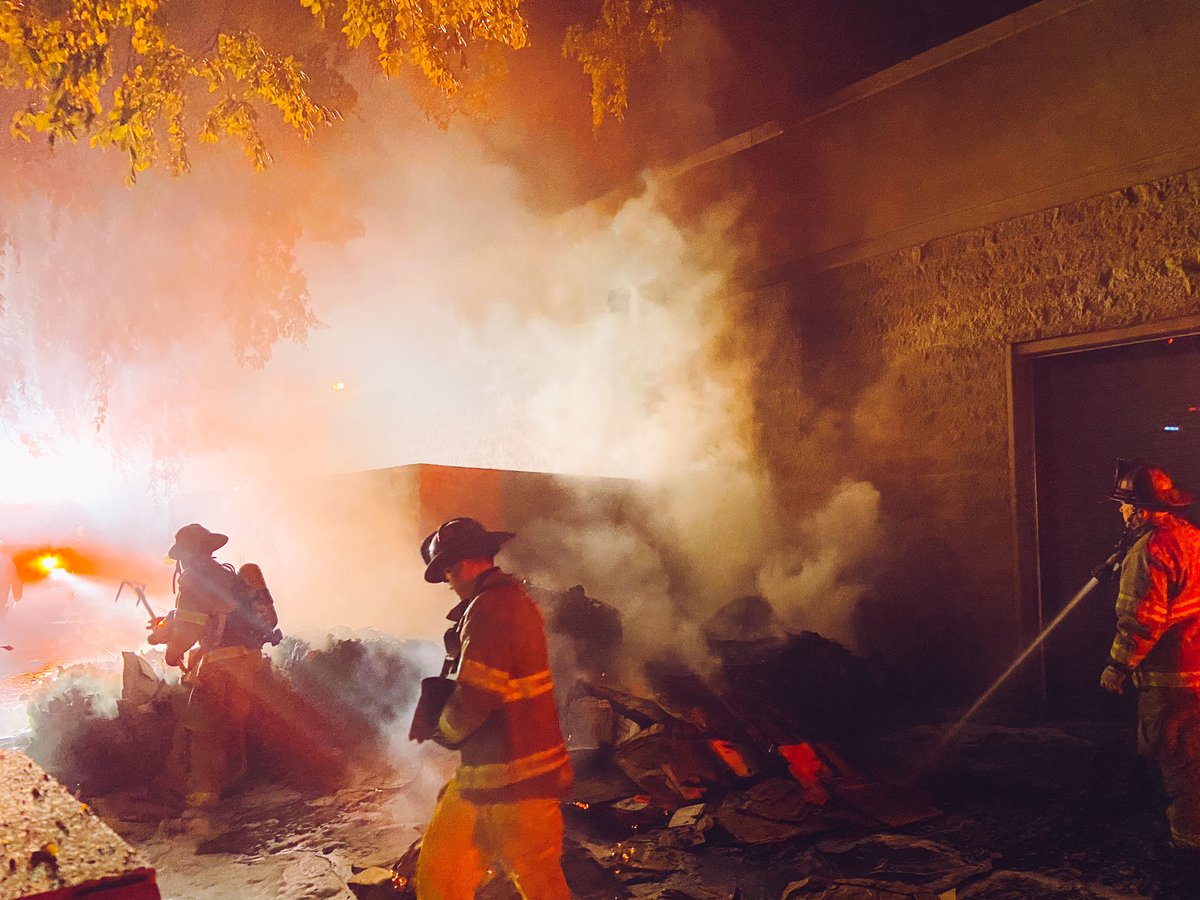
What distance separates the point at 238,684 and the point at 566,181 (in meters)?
7.78

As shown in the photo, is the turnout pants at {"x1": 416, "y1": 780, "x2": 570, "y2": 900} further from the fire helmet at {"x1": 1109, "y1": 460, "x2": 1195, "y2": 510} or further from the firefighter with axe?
the fire helmet at {"x1": 1109, "y1": 460, "x2": 1195, "y2": 510}

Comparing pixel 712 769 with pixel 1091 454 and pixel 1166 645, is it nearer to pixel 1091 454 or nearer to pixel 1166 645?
pixel 1166 645

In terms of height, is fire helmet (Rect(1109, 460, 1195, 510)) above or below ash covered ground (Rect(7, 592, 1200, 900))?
above

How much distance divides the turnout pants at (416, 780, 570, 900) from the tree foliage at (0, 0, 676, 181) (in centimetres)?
493

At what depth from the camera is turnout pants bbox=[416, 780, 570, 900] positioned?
2859mm

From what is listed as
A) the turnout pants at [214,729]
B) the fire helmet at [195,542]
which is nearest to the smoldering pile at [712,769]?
the turnout pants at [214,729]

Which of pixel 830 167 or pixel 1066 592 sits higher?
pixel 830 167

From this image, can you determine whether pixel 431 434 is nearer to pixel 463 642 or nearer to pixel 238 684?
pixel 238 684

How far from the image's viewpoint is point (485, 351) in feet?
42.4

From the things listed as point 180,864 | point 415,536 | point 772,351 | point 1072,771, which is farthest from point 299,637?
point 1072,771

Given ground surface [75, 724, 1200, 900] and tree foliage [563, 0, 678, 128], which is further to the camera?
tree foliage [563, 0, 678, 128]

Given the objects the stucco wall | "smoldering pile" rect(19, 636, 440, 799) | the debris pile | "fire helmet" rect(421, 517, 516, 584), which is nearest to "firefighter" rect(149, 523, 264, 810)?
"smoldering pile" rect(19, 636, 440, 799)

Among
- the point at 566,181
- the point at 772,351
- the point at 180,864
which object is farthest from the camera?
the point at 566,181

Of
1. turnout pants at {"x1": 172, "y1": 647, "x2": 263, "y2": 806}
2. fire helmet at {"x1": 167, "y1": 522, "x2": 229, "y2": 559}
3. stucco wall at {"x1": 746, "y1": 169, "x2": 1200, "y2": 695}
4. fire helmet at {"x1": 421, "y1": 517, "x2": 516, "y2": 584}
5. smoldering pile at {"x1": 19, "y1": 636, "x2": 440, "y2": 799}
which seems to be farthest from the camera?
stucco wall at {"x1": 746, "y1": 169, "x2": 1200, "y2": 695}
